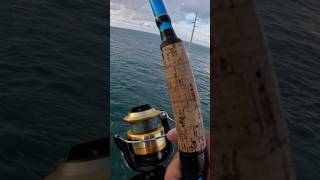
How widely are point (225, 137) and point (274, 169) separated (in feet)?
0.36

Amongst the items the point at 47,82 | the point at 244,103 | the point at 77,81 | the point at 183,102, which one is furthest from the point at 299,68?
the point at 244,103

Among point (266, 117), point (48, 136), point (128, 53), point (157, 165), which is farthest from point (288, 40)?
point (266, 117)

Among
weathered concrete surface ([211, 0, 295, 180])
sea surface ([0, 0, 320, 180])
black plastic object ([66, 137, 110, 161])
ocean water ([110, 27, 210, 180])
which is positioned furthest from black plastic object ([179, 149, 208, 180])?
ocean water ([110, 27, 210, 180])

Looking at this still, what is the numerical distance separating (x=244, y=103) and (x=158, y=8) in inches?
18.4

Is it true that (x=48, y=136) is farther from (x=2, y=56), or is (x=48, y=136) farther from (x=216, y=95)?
(x=216, y=95)

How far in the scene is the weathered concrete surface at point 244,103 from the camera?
81 centimetres

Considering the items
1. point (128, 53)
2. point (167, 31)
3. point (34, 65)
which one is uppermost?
point (167, 31)

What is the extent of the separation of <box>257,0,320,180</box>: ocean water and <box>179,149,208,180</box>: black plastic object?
25.5 ft

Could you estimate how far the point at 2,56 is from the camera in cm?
1430

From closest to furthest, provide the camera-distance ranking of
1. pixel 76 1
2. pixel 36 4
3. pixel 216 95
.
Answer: pixel 216 95 < pixel 36 4 < pixel 76 1

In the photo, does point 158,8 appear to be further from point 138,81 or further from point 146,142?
point 138,81

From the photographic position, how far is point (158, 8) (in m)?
1.18

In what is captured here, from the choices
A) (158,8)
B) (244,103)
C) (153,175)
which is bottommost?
(153,175)

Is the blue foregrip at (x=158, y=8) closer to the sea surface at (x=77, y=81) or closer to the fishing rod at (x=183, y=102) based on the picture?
the fishing rod at (x=183, y=102)
